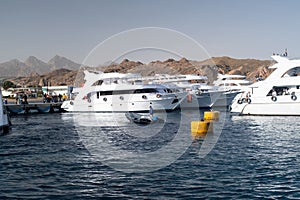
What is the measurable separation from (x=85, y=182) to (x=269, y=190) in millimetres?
8757

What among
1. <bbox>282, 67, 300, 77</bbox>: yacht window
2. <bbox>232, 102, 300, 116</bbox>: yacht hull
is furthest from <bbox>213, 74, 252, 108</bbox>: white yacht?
<bbox>282, 67, 300, 77</bbox>: yacht window

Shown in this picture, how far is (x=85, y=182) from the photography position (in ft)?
63.4

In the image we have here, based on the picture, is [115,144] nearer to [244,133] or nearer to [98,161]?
[98,161]

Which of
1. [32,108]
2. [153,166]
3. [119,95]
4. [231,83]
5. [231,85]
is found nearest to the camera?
[153,166]

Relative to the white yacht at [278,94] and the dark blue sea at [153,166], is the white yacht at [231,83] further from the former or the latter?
the dark blue sea at [153,166]

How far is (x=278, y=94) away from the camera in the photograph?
54469 millimetres

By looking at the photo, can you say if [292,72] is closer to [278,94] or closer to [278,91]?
[278,91]

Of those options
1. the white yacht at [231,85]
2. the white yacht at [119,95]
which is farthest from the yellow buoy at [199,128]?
the white yacht at [231,85]

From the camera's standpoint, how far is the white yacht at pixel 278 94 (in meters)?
52.5

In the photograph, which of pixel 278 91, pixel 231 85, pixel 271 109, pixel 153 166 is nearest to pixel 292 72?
pixel 278 91

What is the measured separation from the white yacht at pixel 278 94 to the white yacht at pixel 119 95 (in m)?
15.7

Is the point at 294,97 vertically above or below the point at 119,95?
below

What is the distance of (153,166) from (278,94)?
1447 inches

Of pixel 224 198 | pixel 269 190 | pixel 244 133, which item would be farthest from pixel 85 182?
pixel 244 133
